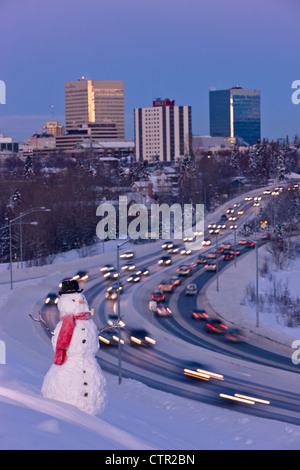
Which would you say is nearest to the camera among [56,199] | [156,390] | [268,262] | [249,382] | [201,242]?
[156,390]

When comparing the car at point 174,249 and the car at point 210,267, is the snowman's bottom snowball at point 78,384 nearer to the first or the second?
the car at point 210,267

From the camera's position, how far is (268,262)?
2299 inches

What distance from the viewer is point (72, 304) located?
480 inches

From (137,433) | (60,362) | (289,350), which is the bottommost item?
(289,350)

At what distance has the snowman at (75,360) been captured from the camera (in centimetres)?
1209

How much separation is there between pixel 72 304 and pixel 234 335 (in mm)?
20889

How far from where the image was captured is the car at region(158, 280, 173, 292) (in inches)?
1676

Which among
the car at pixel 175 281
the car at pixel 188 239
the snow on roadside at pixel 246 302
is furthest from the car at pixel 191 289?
the car at pixel 188 239

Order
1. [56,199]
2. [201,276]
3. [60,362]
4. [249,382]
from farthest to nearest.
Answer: [56,199] < [201,276] < [249,382] < [60,362]

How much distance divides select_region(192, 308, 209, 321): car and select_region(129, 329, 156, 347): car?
4647 mm

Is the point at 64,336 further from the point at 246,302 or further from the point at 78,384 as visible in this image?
the point at 246,302

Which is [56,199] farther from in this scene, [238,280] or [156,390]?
[156,390]

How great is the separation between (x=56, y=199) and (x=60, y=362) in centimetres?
7037

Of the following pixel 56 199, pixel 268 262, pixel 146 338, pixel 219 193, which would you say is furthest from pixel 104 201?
pixel 146 338
